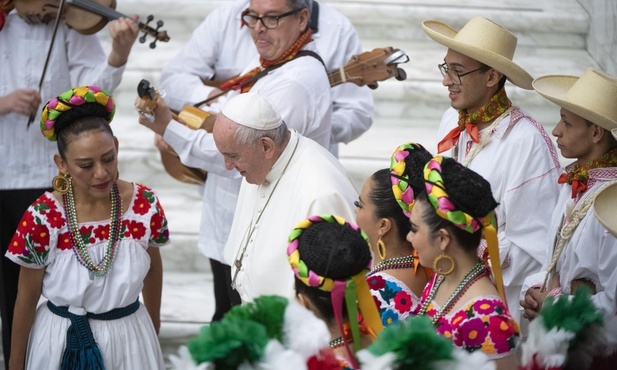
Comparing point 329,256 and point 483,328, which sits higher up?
point 329,256

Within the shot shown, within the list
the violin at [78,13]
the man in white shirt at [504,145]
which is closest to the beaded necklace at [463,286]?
the man in white shirt at [504,145]

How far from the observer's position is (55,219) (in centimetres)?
377

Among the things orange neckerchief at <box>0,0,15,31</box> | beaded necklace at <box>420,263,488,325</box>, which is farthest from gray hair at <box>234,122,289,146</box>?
orange neckerchief at <box>0,0,15,31</box>

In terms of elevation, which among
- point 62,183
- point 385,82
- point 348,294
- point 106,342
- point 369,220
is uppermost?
point 348,294

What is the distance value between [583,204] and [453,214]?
90 centimetres

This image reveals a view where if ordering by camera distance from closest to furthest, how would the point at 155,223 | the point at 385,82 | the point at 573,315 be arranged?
the point at 573,315 → the point at 155,223 → the point at 385,82

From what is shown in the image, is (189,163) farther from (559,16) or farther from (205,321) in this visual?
(559,16)

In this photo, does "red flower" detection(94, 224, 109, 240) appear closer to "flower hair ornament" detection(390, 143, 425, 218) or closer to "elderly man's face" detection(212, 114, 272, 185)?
"elderly man's face" detection(212, 114, 272, 185)

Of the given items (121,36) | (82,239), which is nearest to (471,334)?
(82,239)

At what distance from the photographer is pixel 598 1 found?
721 centimetres

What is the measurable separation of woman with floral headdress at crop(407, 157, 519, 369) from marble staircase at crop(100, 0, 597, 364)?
292 centimetres

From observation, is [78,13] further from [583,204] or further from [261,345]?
[261,345]

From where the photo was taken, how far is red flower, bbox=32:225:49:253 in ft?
12.2

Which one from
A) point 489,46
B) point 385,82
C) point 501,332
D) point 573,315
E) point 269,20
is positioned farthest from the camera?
point 385,82
